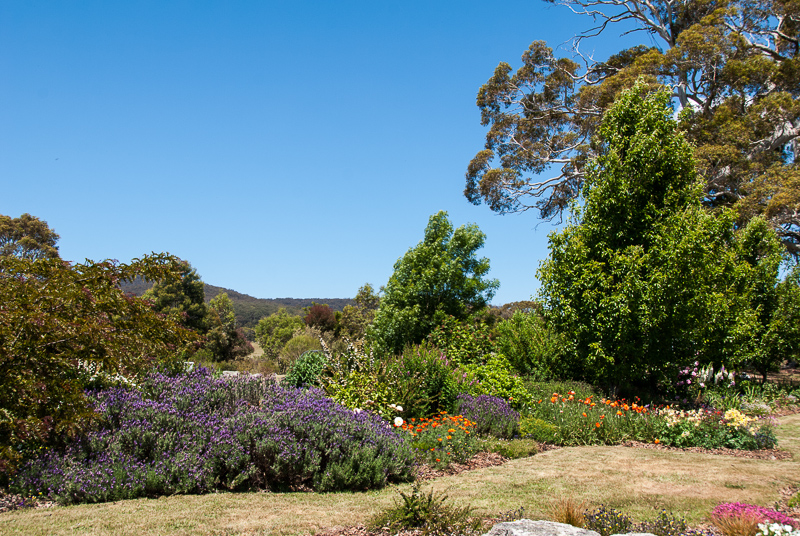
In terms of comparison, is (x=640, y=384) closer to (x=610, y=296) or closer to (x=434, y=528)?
(x=610, y=296)

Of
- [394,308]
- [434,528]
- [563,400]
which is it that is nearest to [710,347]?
[563,400]

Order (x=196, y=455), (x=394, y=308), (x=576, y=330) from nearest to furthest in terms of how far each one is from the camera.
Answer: (x=196, y=455) → (x=576, y=330) → (x=394, y=308)

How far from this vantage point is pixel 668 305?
10031 millimetres

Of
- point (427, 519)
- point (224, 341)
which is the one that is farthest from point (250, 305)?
point (427, 519)

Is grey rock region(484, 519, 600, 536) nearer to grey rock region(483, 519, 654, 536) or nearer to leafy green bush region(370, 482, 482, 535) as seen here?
grey rock region(483, 519, 654, 536)

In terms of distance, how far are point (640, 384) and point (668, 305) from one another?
4.80 m

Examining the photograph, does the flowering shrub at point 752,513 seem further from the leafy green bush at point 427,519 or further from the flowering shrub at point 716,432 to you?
the flowering shrub at point 716,432

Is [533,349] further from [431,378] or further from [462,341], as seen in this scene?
[431,378]

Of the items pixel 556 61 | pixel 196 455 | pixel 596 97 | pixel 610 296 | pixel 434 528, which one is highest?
pixel 556 61

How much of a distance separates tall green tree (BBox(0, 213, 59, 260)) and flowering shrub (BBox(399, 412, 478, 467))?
4027 centimetres

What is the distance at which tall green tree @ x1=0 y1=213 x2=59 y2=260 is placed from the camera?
38.2 meters

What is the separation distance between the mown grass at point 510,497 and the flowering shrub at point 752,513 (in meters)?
0.19

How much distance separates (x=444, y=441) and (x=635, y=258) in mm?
5709

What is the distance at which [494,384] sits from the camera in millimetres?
9750
